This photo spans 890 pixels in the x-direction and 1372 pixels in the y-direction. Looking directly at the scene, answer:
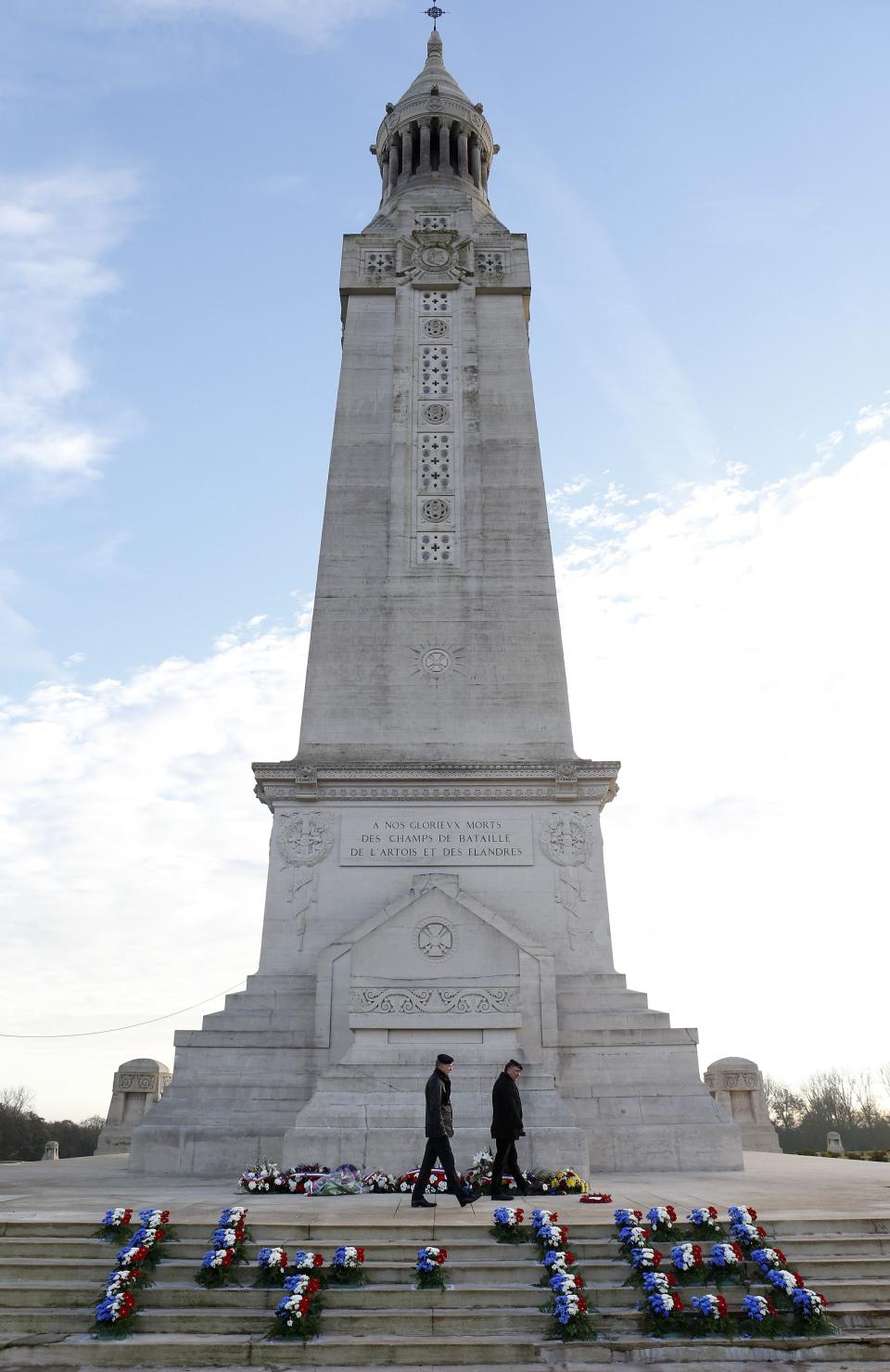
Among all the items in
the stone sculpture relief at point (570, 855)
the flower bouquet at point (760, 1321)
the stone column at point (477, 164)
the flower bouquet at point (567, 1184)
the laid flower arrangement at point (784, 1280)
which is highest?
the stone column at point (477, 164)

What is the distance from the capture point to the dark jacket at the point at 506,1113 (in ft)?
37.5

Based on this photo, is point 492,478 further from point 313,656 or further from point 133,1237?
point 133,1237

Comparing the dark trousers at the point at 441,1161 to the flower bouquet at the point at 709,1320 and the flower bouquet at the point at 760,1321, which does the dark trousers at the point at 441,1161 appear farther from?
the flower bouquet at the point at 760,1321

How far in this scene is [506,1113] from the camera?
11.5 meters

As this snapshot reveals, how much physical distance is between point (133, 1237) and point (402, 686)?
1362 centimetres

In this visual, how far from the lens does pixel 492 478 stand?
23.4m

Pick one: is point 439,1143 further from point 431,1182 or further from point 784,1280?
point 784,1280

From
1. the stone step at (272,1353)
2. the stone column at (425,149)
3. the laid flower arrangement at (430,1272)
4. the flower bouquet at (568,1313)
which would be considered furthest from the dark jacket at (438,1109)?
the stone column at (425,149)

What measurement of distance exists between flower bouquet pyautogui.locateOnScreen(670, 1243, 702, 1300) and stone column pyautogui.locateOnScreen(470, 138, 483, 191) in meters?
29.0

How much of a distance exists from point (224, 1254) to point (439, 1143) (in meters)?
3.23

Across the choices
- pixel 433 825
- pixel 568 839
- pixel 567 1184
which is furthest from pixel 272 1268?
pixel 568 839

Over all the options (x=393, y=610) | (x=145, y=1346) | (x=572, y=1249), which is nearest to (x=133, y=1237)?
(x=145, y=1346)

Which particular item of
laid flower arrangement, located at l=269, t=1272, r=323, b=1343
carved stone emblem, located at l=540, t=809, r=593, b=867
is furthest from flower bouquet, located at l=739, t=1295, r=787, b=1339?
carved stone emblem, located at l=540, t=809, r=593, b=867

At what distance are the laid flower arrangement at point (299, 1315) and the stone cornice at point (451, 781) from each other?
477 inches
